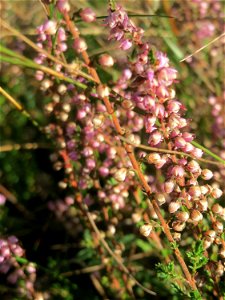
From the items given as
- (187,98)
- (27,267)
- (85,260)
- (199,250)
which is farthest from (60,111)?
(187,98)

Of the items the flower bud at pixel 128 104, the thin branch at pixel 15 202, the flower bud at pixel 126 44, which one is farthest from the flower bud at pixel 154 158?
the thin branch at pixel 15 202

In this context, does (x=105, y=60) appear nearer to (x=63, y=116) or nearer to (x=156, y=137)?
(x=156, y=137)

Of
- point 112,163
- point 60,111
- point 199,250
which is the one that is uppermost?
point 60,111

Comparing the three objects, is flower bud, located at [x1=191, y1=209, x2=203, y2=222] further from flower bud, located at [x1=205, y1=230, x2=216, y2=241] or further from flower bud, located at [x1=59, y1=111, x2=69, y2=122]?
flower bud, located at [x1=59, y1=111, x2=69, y2=122]

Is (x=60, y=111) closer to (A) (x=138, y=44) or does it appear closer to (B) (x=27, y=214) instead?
(A) (x=138, y=44)

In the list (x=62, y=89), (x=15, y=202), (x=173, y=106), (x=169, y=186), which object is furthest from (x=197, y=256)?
(x=15, y=202)

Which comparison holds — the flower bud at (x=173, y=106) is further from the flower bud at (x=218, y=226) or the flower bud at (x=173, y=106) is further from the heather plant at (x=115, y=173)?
the flower bud at (x=218, y=226)
